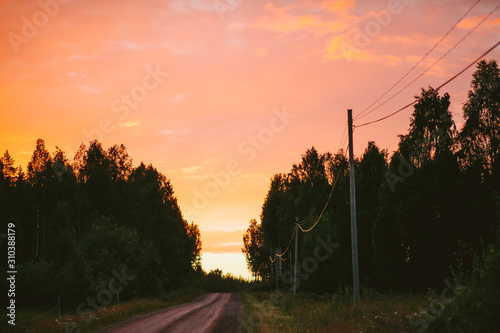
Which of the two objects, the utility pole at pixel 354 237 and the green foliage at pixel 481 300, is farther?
the utility pole at pixel 354 237

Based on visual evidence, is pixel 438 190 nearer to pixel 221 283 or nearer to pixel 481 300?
pixel 481 300

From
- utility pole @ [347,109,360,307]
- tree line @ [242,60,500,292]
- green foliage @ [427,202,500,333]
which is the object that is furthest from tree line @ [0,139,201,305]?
green foliage @ [427,202,500,333]

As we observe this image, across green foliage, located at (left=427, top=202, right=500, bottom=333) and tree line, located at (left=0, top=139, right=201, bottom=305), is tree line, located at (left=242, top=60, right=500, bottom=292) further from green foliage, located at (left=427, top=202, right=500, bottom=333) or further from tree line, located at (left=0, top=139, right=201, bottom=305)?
tree line, located at (left=0, top=139, right=201, bottom=305)

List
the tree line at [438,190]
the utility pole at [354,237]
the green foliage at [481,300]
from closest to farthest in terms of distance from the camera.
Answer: the green foliage at [481,300] < the utility pole at [354,237] < the tree line at [438,190]

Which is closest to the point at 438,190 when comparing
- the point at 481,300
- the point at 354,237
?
the point at 354,237

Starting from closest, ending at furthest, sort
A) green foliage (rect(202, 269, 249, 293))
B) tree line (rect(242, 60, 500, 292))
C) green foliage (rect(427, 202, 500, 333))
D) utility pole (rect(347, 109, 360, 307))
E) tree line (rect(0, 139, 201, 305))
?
1. green foliage (rect(427, 202, 500, 333))
2. utility pole (rect(347, 109, 360, 307))
3. tree line (rect(242, 60, 500, 292))
4. tree line (rect(0, 139, 201, 305))
5. green foliage (rect(202, 269, 249, 293))

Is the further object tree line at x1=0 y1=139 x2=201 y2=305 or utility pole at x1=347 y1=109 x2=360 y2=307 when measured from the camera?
tree line at x1=0 y1=139 x2=201 y2=305

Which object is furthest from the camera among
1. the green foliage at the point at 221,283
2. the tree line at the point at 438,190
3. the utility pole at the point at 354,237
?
the green foliage at the point at 221,283

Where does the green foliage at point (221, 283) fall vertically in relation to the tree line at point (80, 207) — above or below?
below

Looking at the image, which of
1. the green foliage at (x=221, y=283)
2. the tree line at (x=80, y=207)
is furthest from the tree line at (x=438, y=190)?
the green foliage at (x=221, y=283)

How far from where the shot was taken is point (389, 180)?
36.7 metres

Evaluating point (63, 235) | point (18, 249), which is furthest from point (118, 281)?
point (18, 249)

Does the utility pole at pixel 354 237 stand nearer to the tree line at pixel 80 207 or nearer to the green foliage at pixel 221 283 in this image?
the tree line at pixel 80 207

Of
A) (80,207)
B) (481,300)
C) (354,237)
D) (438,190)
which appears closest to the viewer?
(481,300)
